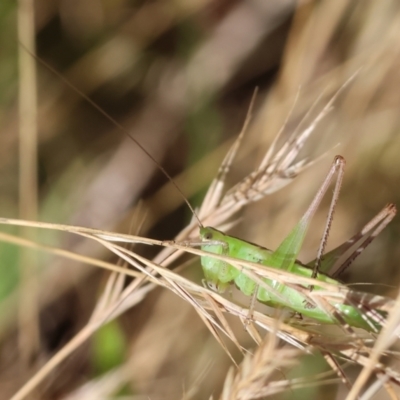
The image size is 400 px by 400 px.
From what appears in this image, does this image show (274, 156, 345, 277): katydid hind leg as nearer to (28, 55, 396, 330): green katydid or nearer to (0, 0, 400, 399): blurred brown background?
(28, 55, 396, 330): green katydid

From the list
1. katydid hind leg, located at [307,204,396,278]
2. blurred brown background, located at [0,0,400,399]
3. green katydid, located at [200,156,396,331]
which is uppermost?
blurred brown background, located at [0,0,400,399]

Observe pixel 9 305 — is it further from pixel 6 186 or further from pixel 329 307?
pixel 329 307

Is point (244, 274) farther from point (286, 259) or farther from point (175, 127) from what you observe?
point (175, 127)

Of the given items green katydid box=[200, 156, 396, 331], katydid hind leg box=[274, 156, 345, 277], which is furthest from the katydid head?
katydid hind leg box=[274, 156, 345, 277]

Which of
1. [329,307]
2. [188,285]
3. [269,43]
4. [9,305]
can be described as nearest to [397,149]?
[269,43]

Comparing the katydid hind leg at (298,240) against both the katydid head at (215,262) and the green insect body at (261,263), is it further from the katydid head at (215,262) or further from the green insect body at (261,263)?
the katydid head at (215,262)

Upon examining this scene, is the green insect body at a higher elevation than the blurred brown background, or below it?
below
